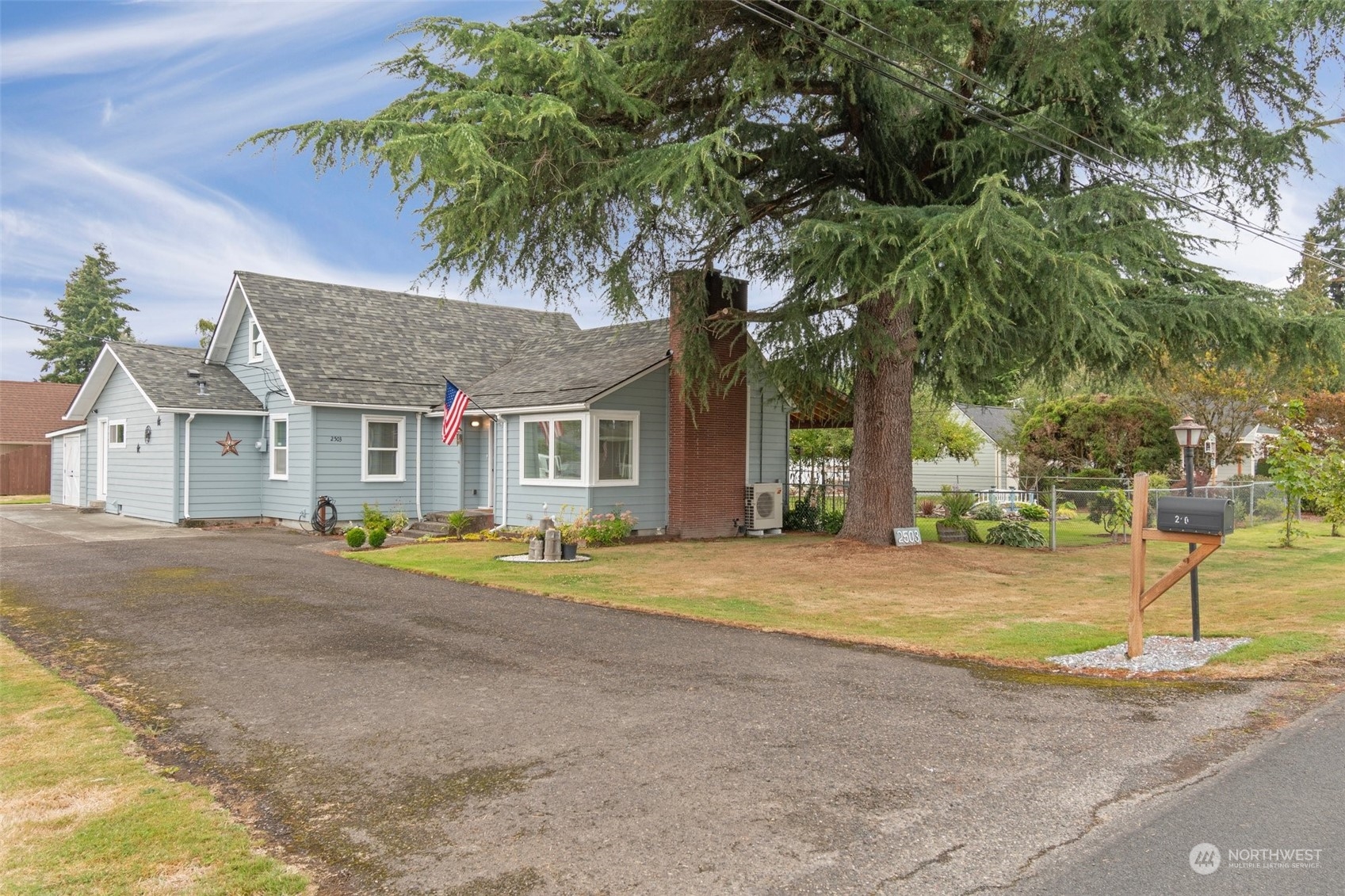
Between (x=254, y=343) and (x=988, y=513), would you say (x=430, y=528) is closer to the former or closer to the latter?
(x=254, y=343)

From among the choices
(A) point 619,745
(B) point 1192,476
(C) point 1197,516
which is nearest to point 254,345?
(A) point 619,745

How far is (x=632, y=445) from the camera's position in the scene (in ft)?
60.1

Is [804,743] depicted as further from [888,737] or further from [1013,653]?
[1013,653]

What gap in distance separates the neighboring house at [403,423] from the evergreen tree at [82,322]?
1407 inches

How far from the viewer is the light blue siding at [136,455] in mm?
20938

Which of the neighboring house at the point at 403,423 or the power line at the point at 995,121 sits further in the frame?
the neighboring house at the point at 403,423

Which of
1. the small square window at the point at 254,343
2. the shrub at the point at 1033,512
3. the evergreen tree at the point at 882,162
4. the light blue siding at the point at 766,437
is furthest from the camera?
the shrub at the point at 1033,512

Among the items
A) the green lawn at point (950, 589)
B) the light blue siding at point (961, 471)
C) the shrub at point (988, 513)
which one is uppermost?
the light blue siding at point (961, 471)

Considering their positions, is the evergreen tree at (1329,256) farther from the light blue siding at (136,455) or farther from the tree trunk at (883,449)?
the light blue siding at (136,455)

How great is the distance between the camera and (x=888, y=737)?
18.2 ft

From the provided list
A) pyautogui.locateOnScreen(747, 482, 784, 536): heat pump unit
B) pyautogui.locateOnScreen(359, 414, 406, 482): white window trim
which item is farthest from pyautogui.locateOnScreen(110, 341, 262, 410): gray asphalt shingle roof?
pyautogui.locateOnScreen(747, 482, 784, 536): heat pump unit

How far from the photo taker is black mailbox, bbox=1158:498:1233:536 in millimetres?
7301

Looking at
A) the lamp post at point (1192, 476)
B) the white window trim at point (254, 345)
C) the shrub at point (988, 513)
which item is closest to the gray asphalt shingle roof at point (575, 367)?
the white window trim at point (254, 345)

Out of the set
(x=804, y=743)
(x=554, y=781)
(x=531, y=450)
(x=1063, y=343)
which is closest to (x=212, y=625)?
(x=554, y=781)
